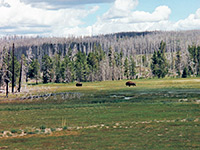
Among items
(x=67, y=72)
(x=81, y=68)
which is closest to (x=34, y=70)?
(x=67, y=72)

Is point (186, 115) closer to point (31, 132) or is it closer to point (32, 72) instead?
point (31, 132)

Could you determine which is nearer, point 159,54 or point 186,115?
point 186,115

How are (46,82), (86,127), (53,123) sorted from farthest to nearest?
(46,82) < (53,123) < (86,127)

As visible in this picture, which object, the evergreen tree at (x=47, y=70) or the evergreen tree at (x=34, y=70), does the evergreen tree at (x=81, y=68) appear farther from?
the evergreen tree at (x=34, y=70)

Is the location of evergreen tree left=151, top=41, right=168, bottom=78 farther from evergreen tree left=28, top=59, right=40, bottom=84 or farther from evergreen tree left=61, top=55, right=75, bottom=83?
evergreen tree left=28, top=59, right=40, bottom=84

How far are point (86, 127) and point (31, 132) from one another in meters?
4.90

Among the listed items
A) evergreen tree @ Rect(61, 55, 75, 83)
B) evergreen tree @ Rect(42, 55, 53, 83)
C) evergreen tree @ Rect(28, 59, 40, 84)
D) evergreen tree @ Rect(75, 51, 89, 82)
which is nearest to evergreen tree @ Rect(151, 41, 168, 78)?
evergreen tree @ Rect(75, 51, 89, 82)

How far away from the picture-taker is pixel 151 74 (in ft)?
632

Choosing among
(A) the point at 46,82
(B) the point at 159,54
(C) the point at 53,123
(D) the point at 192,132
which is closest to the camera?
(D) the point at 192,132

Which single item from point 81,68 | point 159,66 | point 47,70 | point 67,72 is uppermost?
point 159,66

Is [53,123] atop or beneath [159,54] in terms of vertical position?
beneath

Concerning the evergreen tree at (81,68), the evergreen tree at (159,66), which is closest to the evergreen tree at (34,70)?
the evergreen tree at (81,68)

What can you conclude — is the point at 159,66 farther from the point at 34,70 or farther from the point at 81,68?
the point at 34,70

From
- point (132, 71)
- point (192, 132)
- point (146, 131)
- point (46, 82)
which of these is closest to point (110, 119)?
point (146, 131)
